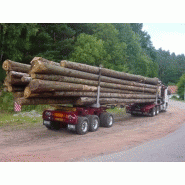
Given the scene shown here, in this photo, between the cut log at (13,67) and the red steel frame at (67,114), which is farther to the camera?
the red steel frame at (67,114)

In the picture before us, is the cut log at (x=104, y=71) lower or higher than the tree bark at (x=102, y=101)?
higher

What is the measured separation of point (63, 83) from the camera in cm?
1016

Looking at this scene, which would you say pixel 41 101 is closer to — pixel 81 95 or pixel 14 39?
pixel 81 95

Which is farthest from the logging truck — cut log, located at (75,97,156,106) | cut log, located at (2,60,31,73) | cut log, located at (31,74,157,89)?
cut log, located at (2,60,31,73)

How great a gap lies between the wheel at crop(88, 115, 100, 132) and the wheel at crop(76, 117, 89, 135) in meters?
0.32

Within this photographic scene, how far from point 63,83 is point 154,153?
193 inches

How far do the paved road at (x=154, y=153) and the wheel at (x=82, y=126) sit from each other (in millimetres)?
3218

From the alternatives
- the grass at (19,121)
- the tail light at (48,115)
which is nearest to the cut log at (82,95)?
the tail light at (48,115)

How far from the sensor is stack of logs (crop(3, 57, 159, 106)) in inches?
356

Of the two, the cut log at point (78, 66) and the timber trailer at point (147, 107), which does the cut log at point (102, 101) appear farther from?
the timber trailer at point (147, 107)

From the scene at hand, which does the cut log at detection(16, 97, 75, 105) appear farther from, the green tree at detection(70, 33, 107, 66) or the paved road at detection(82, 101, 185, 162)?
the green tree at detection(70, 33, 107, 66)

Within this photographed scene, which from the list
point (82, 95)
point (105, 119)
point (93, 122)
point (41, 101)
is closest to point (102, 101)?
point (105, 119)

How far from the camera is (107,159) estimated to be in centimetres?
720

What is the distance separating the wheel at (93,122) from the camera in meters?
11.7
